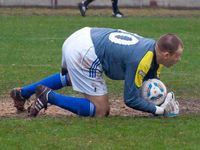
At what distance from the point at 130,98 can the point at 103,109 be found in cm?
52

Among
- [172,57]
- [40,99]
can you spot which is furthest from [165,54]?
[40,99]

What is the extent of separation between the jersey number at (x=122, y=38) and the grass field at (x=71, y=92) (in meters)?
0.85

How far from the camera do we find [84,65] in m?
8.93

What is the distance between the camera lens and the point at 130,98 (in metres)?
8.57

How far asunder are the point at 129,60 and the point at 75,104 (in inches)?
34.6

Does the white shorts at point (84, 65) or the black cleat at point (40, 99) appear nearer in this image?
the white shorts at point (84, 65)

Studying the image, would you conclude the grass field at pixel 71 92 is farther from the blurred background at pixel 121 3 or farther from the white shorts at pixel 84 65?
the blurred background at pixel 121 3

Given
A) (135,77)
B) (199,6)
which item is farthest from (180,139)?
(199,6)

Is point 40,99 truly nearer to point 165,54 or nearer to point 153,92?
point 153,92

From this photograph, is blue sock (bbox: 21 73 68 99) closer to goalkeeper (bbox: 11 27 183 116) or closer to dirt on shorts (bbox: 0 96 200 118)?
dirt on shorts (bbox: 0 96 200 118)

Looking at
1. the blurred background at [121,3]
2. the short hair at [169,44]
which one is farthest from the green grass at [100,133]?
the blurred background at [121,3]

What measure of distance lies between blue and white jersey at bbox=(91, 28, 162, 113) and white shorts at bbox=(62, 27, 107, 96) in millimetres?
84

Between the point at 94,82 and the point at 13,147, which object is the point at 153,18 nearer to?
the point at 94,82

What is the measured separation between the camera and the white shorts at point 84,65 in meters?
8.87
